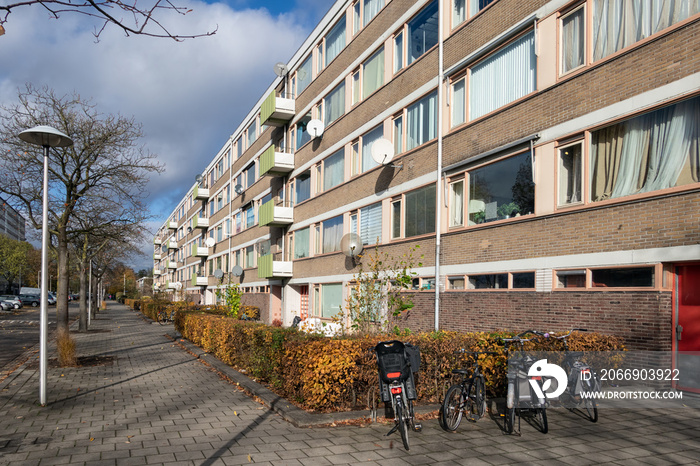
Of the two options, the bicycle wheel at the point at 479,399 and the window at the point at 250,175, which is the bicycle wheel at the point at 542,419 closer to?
the bicycle wheel at the point at 479,399

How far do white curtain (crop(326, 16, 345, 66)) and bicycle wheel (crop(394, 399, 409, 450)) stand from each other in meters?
19.8

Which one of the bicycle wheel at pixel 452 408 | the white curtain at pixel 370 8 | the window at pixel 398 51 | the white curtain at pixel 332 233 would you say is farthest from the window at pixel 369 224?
the bicycle wheel at pixel 452 408

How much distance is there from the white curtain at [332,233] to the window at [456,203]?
7.95 metres

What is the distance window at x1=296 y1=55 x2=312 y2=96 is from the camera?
27531 mm

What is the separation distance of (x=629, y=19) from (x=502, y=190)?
14.7 ft

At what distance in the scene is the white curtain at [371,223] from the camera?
62.6ft

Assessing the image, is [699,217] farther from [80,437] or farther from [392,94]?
[392,94]

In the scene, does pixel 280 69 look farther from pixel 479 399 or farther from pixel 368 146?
pixel 479 399

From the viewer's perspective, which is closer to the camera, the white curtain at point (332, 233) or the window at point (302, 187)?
the white curtain at point (332, 233)

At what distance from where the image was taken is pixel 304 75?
28.2 meters

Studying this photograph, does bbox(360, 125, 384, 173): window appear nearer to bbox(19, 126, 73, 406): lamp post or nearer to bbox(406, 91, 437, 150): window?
bbox(406, 91, 437, 150): window

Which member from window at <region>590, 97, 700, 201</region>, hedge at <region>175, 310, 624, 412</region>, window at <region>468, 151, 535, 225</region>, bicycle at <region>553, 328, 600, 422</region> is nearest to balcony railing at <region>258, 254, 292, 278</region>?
window at <region>468, 151, 535, 225</region>

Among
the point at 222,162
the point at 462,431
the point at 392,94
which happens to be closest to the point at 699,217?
the point at 462,431

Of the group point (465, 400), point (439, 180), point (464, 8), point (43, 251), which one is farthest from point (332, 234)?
point (465, 400)
